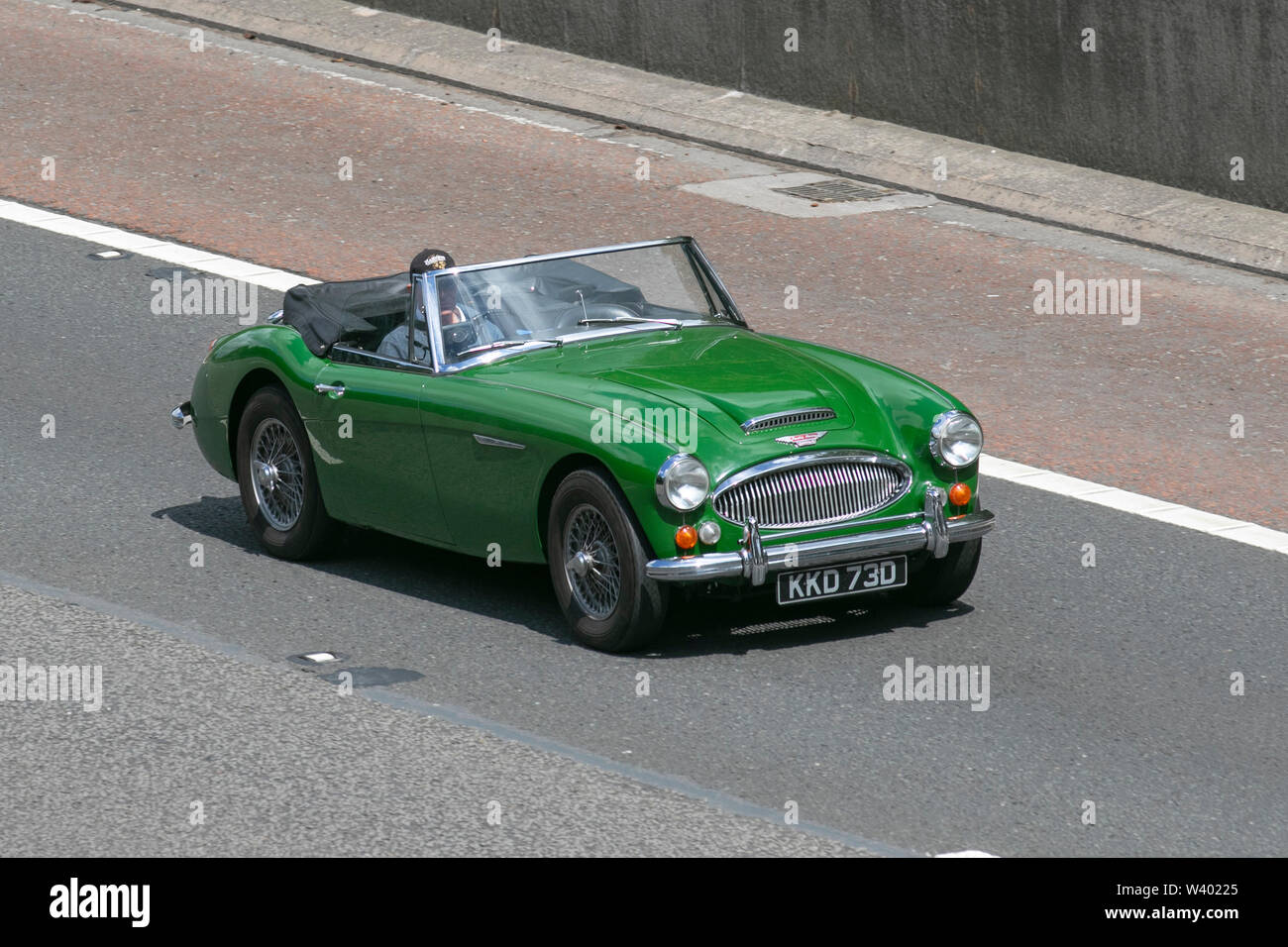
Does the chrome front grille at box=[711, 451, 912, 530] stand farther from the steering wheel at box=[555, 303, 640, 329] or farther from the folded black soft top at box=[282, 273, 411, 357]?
the folded black soft top at box=[282, 273, 411, 357]

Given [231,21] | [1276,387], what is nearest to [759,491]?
[1276,387]

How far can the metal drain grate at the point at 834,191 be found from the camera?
1645cm

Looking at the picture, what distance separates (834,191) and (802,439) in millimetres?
8557

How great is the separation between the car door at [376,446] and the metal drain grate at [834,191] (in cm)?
749

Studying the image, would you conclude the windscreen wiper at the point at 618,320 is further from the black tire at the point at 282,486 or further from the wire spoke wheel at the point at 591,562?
the black tire at the point at 282,486

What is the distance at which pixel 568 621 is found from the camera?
28.1 feet

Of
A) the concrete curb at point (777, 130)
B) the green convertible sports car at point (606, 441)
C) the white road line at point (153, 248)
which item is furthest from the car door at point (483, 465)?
the concrete curb at point (777, 130)

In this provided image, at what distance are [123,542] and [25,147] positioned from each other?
815cm

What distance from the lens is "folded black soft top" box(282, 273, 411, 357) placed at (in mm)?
9828

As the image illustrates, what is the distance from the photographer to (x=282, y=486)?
983cm

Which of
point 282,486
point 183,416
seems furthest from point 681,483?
point 183,416

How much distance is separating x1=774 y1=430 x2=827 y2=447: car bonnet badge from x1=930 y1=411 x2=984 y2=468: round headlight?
51 centimetres

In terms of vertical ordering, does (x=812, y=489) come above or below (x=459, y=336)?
below

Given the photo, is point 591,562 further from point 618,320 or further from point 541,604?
point 618,320
